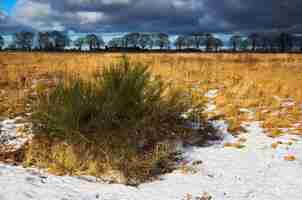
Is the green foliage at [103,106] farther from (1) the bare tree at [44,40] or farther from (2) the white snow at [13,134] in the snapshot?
(1) the bare tree at [44,40]

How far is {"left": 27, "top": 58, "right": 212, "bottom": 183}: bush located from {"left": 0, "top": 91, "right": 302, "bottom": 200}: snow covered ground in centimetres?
39

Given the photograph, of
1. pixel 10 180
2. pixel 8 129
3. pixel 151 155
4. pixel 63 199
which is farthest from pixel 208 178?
pixel 8 129

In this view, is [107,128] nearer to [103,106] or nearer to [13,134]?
[103,106]

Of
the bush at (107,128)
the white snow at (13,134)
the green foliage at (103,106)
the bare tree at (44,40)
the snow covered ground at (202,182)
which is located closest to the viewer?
the snow covered ground at (202,182)

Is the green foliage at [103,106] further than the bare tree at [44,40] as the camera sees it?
No

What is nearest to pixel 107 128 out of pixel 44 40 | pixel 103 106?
pixel 103 106

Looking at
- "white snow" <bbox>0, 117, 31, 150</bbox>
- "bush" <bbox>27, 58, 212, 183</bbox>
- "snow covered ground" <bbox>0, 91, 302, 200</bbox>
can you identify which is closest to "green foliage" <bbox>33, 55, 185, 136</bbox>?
"bush" <bbox>27, 58, 212, 183</bbox>

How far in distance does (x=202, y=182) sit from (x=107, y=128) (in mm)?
2071

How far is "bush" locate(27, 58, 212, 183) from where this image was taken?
486cm

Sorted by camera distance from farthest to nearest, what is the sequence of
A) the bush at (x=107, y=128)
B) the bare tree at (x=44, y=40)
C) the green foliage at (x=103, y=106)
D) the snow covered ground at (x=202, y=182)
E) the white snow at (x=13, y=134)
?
the bare tree at (x=44, y=40) → the white snow at (x=13, y=134) → the green foliage at (x=103, y=106) → the bush at (x=107, y=128) → the snow covered ground at (x=202, y=182)

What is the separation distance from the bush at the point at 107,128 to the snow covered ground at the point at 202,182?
0.39 m

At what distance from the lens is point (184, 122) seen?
6.80 m

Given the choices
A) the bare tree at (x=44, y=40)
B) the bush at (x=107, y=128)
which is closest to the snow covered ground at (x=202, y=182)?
the bush at (x=107, y=128)

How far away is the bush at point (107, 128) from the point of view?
16.0 ft
